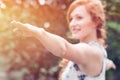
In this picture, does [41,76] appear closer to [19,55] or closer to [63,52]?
[19,55]

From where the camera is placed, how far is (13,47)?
1715 mm

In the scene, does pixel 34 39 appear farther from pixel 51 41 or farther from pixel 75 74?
pixel 51 41

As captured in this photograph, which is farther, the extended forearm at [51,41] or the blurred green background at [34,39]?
the blurred green background at [34,39]

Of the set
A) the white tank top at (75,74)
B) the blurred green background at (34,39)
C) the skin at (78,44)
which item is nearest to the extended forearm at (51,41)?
the skin at (78,44)

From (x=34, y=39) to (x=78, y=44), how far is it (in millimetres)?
539

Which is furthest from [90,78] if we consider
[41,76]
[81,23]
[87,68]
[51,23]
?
[41,76]

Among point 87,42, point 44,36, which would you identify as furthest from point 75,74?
point 44,36

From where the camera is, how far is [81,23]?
1284 millimetres

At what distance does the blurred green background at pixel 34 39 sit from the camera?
5.05 feet

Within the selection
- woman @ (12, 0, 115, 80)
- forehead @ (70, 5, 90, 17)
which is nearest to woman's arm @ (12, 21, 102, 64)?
woman @ (12, 0, 115, 80)

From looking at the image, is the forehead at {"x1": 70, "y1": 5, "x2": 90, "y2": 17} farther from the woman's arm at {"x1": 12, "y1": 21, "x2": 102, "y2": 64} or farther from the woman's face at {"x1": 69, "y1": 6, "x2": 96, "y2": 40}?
the woman's arm at {"x1": 12, "y1": 21, "x2": 102, "y2": 64}

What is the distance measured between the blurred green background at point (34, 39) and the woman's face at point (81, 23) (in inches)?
10.1

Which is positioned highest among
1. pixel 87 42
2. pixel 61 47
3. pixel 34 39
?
pixel 34 39

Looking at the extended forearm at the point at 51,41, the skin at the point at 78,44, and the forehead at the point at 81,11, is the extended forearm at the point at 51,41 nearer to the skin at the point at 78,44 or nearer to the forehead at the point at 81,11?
the skin at the point at 78,44
